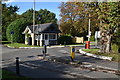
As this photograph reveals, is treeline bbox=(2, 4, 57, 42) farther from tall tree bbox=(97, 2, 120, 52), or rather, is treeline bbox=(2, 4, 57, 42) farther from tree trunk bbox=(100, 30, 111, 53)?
Answer: tree trunk bbox=(100, 30, 111, 53)

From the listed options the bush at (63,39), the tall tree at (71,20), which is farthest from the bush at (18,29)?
the tall tree at (71,20)

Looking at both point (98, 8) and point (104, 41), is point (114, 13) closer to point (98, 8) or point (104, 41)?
point (98, 8)

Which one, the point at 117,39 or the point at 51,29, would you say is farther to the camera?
the point at 51,29

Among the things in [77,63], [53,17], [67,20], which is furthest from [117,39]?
[53,17]

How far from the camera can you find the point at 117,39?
15.6 meters

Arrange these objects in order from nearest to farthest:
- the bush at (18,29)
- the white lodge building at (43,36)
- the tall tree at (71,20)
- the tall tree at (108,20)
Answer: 1. the tall tree at (108,20)
2. the white lodge building at (43,36)
3. the bush at (18,29)
4. the tall tree at (71,20)

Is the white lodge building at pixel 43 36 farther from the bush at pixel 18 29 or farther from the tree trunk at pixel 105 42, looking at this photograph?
the tree trunk at pixel 105 42

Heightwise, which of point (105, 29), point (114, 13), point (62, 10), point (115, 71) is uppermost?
point (62, 10)

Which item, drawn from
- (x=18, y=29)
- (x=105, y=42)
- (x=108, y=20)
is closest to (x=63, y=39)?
(x=18, y=29)

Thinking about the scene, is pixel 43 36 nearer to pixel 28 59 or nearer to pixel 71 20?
pixel 71 20

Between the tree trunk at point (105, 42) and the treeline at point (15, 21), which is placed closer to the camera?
the treeline at point (15, 21)

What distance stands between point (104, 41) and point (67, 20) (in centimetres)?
2781

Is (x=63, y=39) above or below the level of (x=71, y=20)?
below

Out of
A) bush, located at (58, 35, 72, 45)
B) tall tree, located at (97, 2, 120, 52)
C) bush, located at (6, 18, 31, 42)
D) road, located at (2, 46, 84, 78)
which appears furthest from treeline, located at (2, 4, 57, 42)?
bush, located at (58, 35, 72, 45)
